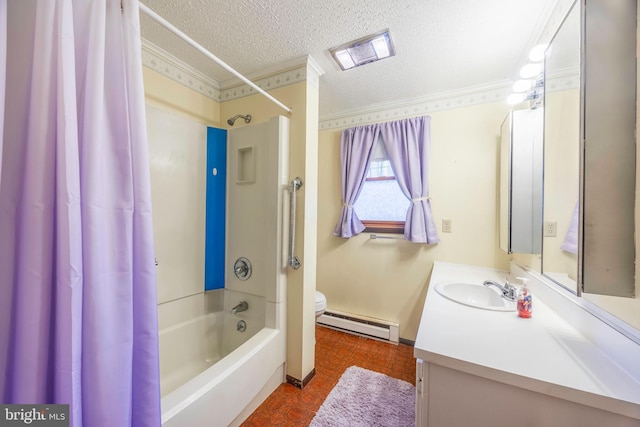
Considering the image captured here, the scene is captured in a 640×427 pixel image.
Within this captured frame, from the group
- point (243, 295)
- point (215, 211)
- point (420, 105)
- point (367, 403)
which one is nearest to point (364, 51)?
point (420, 105)

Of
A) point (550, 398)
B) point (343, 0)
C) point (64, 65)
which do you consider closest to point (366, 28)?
point (343, 0)

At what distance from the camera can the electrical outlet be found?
3.55 ft

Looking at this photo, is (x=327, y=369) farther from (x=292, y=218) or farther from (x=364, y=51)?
(x=364, y=51)

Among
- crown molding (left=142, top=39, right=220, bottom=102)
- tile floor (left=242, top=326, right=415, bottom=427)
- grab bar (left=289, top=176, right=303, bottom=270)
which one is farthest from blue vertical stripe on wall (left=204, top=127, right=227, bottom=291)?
tile floor (left=242, top=326, right=415, bottom=427)

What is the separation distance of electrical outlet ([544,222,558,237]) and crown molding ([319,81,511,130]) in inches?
47.6

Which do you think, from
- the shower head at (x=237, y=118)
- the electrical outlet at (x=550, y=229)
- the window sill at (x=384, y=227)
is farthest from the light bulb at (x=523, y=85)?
the shower head at (x=237, y=118)

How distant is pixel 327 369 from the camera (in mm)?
1760

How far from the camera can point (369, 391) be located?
153 cm

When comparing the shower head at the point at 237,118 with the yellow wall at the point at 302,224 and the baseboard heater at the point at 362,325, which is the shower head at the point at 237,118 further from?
the baseboard heater at the point at 362,325

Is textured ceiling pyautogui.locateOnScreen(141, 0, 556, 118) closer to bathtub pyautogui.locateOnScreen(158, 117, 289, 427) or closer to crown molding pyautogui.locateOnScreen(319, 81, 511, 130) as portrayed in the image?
crown molding pyautogui.locateOnScreen(319, 81, 511, 130)

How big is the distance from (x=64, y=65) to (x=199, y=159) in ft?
4.05

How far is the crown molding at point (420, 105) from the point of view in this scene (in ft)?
5.98

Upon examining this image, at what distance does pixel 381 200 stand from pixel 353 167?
17.3 inches

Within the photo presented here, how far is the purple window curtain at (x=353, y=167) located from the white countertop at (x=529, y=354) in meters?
1.26
